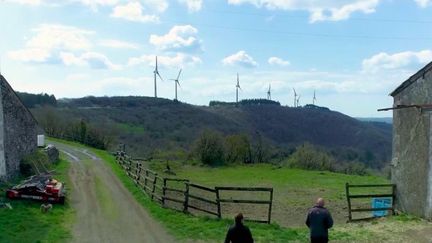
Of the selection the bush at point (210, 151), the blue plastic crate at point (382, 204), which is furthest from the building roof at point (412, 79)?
the bush at point (210, 151)

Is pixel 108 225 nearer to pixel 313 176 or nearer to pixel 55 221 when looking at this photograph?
pixel 55 221

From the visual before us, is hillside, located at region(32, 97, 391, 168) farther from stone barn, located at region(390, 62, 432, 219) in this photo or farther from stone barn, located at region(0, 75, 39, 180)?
stone barn, located at region(390, 62, 432, 219)

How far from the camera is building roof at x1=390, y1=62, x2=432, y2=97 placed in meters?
20.6

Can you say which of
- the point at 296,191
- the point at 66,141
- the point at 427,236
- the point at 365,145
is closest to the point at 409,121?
the point at 427,236

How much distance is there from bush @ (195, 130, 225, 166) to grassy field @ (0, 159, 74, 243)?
30821 mm

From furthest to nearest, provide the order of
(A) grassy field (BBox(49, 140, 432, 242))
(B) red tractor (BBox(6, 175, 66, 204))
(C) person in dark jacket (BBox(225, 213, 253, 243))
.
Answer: (B) red tractor (BBox(6, 175, 66, 204))
(A) grassy field (BBox(49, 140, 432, 242))
(C) person in dark jacket (BBox(225, 213, 253, 243))

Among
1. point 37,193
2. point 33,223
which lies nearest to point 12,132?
point 37,193

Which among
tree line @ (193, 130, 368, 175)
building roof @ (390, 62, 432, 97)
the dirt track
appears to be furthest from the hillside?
building roof @ (390, 62, 432, 97)

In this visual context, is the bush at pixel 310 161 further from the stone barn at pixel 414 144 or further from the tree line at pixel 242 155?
the stone barn at pixel 414 144

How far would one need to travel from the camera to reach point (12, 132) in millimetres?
29188

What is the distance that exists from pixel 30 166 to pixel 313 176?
25253 mm

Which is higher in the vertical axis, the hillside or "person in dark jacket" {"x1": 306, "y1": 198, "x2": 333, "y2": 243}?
the hillside

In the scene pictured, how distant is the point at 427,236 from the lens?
17391 mm

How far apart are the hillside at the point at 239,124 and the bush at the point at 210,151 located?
18.8 meters
